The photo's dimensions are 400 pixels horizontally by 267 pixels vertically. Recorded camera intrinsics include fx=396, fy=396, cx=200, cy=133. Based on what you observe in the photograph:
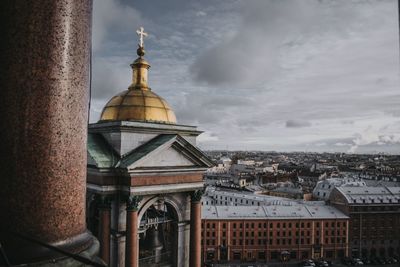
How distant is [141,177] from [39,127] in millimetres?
11880

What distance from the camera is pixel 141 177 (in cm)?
1608

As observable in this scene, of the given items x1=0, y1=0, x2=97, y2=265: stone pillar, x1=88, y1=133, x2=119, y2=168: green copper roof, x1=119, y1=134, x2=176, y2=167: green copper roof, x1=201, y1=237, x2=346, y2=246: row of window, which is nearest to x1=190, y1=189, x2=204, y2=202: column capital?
x1=119, y1=134, x2=176, y2=167: green copper roof

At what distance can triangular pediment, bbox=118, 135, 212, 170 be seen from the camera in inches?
631

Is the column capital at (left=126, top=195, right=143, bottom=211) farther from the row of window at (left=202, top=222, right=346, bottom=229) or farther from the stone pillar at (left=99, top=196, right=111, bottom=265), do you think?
the row of window at (left=202, top=222, right=346, bottom=229)

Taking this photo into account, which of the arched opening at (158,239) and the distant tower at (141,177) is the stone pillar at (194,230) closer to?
the distant tower at (141,177)

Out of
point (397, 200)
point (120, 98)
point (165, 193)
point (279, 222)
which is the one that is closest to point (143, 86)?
point (120, 98)

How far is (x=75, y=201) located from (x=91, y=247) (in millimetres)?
602

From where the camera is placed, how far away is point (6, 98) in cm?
425

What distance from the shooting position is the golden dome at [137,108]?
1803cm

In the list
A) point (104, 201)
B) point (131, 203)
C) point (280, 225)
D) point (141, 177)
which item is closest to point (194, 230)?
point (131, 203)

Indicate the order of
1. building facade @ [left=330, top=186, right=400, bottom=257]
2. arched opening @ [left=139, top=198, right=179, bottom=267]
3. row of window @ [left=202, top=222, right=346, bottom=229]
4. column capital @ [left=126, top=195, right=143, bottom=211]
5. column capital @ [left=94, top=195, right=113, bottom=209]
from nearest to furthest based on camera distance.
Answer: column capital @ [left=126, top=195, right=143, bottom=211], column capital @ [left=94, top=195, right=113, bottom=209], arched opening @ [left=139, top=198, right=179, bottom=267], row of window @ [left=202, top=222, right=346, bottom=229], building facade @ [left=330, top=186, right=400, bottom=257]

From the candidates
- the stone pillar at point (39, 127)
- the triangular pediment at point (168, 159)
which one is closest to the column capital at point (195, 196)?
the triangular pediment at point (168, 159)

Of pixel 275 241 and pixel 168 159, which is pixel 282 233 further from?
pixel 168 159

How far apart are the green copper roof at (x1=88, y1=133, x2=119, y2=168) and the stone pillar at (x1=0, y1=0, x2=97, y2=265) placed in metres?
11.5
